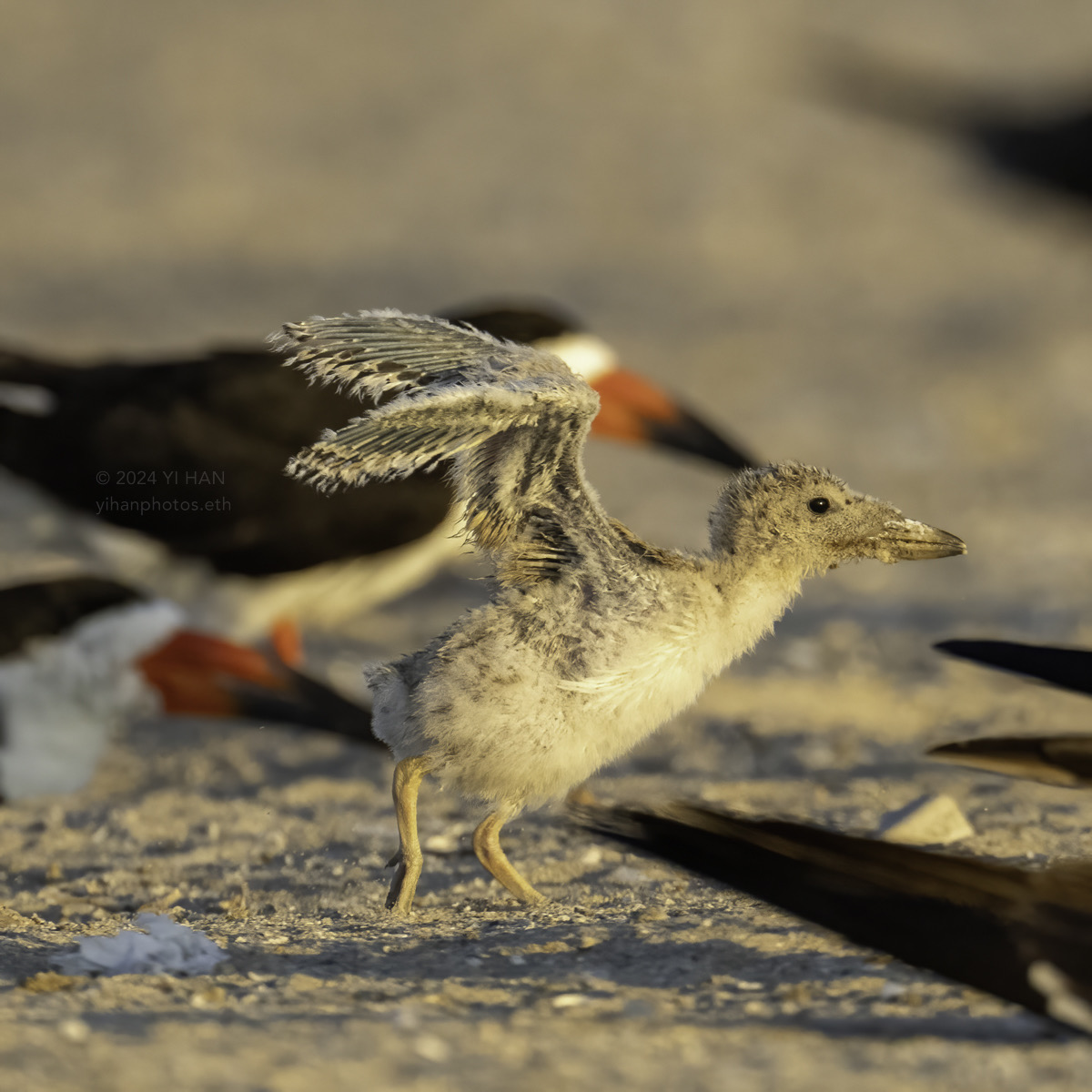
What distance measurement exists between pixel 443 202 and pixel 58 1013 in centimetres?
1144

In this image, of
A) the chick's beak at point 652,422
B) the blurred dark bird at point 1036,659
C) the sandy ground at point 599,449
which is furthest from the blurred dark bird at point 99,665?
the blurred dark bird at point 1036,659

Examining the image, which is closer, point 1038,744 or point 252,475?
point 1038,744

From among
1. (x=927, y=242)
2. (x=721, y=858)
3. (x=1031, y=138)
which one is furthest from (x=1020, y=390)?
(x=721, y=858)

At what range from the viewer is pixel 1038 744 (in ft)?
8.37

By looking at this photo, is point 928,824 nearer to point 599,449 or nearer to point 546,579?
point 546,579

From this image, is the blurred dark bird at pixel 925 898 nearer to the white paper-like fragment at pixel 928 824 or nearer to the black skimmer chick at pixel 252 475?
the white paper-like fragment at pixel 928 824

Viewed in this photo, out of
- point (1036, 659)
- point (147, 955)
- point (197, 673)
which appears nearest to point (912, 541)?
point (1036, 659)

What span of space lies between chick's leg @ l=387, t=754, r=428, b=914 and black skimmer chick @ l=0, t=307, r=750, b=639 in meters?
2.25

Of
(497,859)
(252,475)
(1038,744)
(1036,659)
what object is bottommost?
(497,859)

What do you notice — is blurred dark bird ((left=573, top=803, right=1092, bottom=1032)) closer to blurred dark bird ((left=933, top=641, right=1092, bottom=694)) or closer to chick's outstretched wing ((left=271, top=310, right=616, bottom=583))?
blurred dark bird ((left=933, top=641, right=1092, bottom=694))

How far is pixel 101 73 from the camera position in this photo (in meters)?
16.5

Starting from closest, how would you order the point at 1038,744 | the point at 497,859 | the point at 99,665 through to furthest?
1. the point at 1038,744
2. the point at 497,859
3. the point at 99,665

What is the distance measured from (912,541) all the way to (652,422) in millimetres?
2321

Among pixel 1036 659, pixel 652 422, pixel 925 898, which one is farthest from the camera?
pixel 652 422
